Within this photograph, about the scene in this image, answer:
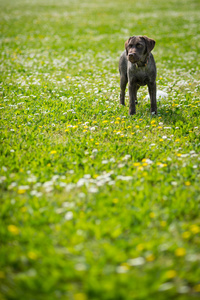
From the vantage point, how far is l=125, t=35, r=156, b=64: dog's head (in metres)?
5.25

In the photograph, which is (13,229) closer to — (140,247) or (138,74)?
(140,247)

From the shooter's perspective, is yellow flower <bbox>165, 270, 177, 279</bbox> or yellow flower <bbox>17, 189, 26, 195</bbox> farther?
yellow flower <bbox>17, 189, 26, 195</bbox>

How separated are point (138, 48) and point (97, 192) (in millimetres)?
3305

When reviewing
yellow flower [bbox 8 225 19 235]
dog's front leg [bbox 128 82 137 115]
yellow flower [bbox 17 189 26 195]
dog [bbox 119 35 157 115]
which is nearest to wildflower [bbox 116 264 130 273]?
yellow flower [bbox 8 225 19 235]

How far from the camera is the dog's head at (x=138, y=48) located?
525 centimetres

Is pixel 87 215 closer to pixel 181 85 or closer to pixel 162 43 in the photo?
pixel 181 85

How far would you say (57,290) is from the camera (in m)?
2.28

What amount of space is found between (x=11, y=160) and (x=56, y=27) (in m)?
17.9

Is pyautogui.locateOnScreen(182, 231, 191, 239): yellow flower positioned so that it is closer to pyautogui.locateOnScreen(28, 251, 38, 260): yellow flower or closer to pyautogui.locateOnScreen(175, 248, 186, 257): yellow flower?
pyautogui.locateOnScreen(175, 248, 186, 257): yellow flower

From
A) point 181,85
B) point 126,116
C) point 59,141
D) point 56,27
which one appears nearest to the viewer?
point 59,141

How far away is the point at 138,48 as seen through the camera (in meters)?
5.35

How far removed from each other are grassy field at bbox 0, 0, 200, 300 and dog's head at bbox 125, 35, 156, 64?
128 centimetres

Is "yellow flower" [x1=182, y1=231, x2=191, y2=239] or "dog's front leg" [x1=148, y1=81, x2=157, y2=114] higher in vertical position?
"dog's front leg" [x1=148, y1=81, x2=157, y2=114]

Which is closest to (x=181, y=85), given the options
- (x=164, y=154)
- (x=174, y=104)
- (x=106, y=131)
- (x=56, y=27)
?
(x=174, y=104)
